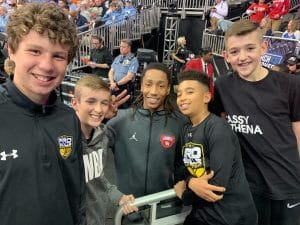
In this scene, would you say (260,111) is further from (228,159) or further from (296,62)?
(296,62)

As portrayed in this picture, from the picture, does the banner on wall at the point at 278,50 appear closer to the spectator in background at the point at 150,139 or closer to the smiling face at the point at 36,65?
the spectator in background at the point at 150,139

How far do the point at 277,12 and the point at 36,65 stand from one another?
34.0 feet

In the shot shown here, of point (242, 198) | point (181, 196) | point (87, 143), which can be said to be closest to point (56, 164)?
point (87, 143)

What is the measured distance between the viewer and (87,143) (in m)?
2.02

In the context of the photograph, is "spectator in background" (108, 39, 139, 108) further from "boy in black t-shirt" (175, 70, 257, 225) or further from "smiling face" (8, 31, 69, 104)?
"smiling face" (8, 31, 69, 104)

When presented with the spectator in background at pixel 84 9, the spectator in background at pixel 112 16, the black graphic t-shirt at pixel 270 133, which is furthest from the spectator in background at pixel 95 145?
the spectator in background at pixel 84 9

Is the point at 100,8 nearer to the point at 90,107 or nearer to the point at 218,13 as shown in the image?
the point at 218,13

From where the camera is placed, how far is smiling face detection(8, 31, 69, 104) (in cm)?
134

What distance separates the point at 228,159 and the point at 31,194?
1.03 metres

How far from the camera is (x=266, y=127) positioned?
81.6 inches

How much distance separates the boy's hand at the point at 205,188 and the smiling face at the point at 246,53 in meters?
0.69

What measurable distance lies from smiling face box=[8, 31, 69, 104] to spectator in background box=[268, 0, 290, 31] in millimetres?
9810

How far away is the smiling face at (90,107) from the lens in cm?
204

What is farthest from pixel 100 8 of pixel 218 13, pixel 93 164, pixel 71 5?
pixel 93 164
